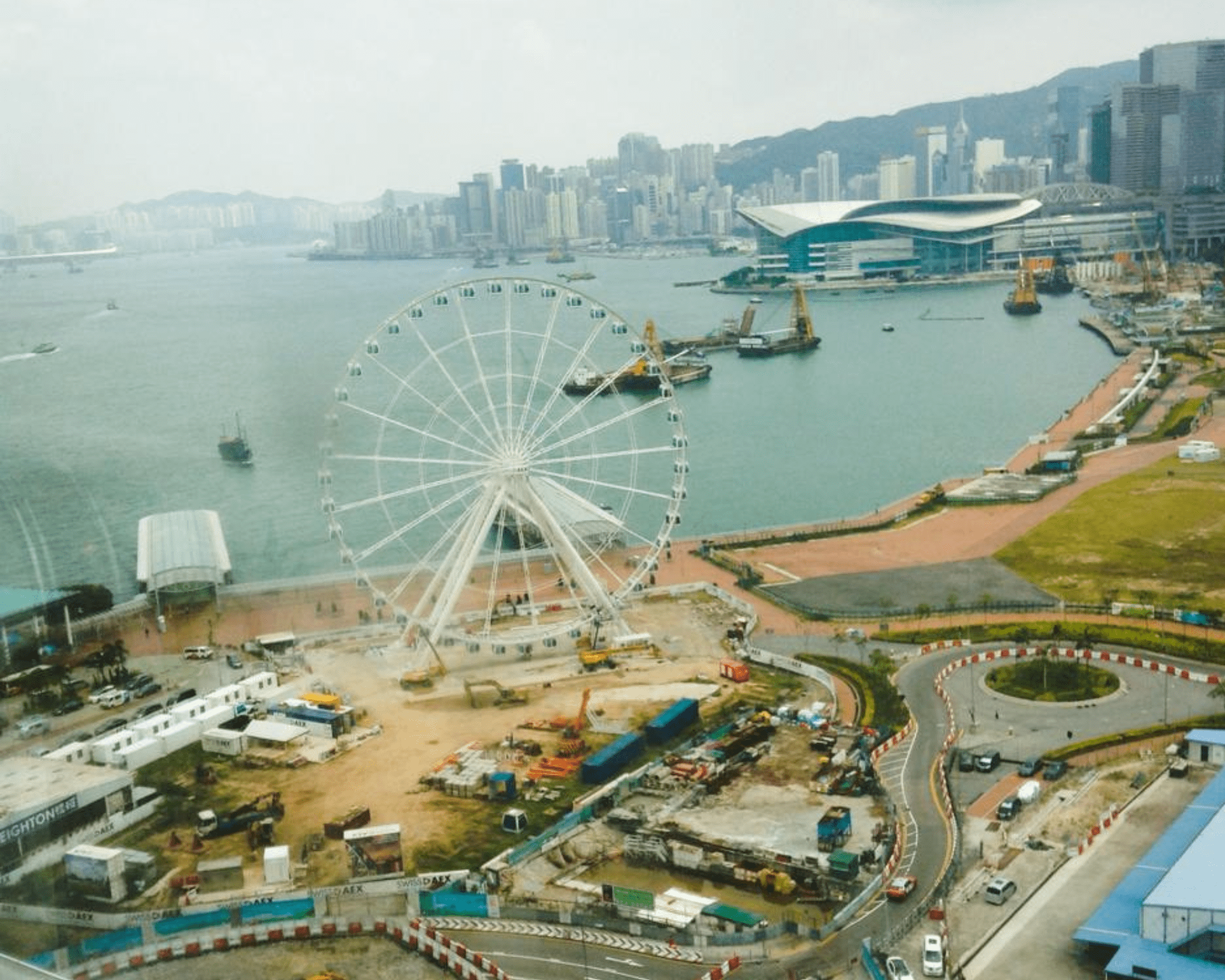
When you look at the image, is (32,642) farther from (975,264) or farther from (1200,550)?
(975,264)

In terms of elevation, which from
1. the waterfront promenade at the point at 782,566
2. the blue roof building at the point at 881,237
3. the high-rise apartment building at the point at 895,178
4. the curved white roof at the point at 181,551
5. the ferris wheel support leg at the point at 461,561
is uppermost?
the high-rise apartment building at the point at 895,178

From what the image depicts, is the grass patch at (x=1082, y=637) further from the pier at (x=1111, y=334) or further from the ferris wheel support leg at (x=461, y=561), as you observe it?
the pier at (x=1111, y=334)

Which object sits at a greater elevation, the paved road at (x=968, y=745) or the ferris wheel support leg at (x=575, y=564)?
the ferris wheel support leg at (x=575, y=564)

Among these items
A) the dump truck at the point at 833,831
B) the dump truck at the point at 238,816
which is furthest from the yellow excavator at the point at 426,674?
the dump truck at the point at 833,831

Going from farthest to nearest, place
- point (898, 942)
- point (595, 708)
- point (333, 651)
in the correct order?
point (333, 651) < point (595, 708) < point (898, 942)

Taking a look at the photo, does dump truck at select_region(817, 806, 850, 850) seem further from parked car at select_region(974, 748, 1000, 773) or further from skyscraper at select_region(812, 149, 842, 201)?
skyscraper at select_region(812, 149, 842, 201)

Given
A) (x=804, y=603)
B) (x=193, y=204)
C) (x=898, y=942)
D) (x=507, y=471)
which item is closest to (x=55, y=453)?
(x=193, y=204)

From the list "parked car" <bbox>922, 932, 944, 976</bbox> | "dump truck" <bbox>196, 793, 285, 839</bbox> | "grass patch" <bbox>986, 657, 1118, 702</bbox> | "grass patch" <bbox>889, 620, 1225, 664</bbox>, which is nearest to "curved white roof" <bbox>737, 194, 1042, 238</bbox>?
"grass patch" <bbox>889, 620, 1225, 664</bbox>
